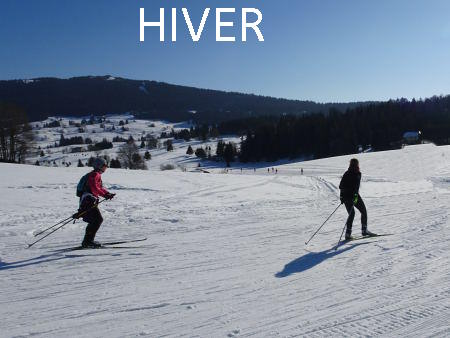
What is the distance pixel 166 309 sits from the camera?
5.66m

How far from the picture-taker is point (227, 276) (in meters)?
7.12

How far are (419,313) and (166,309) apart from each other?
3286 millimetres

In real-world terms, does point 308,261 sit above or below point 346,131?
below

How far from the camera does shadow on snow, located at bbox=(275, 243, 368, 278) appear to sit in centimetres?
737

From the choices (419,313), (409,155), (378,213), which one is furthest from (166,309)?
(409,155)

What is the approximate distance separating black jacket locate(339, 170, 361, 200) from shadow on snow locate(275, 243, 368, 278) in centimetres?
126

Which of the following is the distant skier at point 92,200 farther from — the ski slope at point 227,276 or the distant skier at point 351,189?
the distant skier at point 351,189

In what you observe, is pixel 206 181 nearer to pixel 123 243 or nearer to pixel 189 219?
pixel 189 219

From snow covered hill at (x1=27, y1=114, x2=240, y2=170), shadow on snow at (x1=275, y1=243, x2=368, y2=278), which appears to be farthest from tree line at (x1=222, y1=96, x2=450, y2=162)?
shadow on snow at (x1=275, y1=243, x2=368, y2=278)

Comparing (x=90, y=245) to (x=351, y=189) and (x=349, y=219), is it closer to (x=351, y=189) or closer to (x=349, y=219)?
(x=349, y=219)

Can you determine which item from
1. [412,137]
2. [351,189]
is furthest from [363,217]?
[412,137]

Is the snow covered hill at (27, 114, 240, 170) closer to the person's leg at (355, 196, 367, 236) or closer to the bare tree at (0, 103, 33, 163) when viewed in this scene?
the bare tree at (0, 103, 33, 163)

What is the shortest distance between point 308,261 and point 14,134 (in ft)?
153

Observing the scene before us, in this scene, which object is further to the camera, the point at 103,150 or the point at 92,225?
the point at 103,150
